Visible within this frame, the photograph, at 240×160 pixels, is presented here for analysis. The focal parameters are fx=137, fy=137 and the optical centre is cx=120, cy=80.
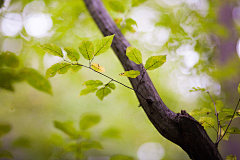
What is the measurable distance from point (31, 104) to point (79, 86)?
57 cm

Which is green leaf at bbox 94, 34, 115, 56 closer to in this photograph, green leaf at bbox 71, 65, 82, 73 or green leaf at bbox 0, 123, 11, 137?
green leaf at bbox 71, 65, 82, 73

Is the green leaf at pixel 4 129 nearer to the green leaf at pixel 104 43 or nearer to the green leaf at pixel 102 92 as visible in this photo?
the green leaf at pixel 102 92

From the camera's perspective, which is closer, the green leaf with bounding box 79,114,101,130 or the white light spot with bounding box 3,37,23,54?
the green leaf with bounding box 79,114,101,130

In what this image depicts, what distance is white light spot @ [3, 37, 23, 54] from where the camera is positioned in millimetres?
1020

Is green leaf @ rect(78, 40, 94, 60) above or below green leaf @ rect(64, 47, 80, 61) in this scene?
below

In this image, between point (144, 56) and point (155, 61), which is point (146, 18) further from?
point (155, 61)

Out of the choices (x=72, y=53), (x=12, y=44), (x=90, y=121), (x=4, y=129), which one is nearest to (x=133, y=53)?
(x=72, y=53)

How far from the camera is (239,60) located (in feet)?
4.98

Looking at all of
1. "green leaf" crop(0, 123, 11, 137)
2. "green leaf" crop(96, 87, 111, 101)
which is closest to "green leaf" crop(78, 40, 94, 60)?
"green leaf" crop(96, 87, 111, 101)

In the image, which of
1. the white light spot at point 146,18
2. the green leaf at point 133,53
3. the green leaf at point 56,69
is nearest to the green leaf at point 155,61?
the green leaf at point 133,53

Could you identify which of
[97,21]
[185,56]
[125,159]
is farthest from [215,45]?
[125,159]

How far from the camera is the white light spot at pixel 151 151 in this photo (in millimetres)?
1644

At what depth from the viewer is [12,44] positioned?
1046 mm

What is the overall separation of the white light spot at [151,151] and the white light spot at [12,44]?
5.49ft
